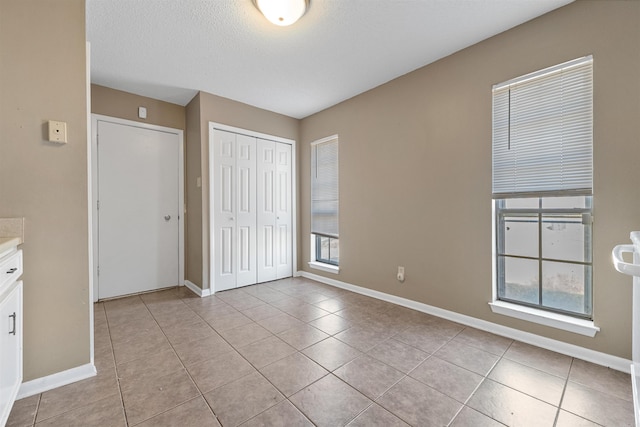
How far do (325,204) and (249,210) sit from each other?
1065 mm

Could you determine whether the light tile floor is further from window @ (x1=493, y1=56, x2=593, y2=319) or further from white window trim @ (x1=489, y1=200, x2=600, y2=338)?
window @ (x1=493, y1=56, x2=593, y2=319)

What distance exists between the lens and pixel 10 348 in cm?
127

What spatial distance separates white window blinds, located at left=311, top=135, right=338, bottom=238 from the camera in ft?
12.3

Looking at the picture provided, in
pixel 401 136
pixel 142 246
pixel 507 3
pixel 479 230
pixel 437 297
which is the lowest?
pixel 437 297

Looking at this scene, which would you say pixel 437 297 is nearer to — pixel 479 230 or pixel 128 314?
pixel 479 230

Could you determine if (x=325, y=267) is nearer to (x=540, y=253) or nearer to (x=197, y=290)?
(x=197, y=290)

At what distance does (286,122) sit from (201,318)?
289 cm

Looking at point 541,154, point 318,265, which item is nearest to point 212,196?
point 318,265

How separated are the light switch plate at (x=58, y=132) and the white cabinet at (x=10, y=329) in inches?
26.0

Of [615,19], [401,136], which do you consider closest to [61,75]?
[401,136]

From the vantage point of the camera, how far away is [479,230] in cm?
231

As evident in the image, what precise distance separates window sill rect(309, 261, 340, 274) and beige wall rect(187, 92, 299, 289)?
1.48 m

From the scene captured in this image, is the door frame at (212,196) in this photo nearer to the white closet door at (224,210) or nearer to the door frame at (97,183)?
the white closet door at (224,210)

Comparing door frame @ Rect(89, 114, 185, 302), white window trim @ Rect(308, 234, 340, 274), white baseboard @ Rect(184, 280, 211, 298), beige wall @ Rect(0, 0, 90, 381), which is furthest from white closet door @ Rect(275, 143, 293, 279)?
beige wall @ Rect(0, 0, 90, 381)
